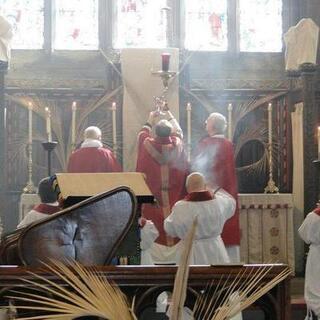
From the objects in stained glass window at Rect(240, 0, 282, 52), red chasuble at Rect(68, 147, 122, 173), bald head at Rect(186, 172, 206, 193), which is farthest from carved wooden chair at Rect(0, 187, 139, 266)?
stained glass window at Rect(240, 0, 282, 52)

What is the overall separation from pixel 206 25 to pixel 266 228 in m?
4.24

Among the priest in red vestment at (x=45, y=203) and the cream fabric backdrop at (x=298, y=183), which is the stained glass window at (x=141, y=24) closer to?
the cream fabric backdrop at (x=298, y=183)

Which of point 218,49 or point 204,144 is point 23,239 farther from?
point 218,49

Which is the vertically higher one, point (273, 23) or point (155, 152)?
point (273, 23)

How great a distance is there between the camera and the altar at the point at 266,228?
35.2 feet

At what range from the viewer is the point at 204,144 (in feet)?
30.3

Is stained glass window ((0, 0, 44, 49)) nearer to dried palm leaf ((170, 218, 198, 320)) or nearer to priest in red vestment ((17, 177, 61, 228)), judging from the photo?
priest in red vestment ((17, 177, 61, 228))

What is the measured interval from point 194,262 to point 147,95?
5008 millimetres

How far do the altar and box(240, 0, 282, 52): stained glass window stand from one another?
141 inches

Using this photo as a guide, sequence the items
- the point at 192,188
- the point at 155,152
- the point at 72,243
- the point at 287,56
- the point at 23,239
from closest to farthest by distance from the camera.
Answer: the point at 23,239 < the point at 72,243 < the point at 192,188 < the point at 155,152 < the point at 287,56

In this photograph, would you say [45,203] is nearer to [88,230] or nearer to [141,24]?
[88,230]

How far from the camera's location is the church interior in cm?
1080

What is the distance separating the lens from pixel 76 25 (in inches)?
529

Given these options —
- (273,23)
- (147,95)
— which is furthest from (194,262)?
(273,23)
